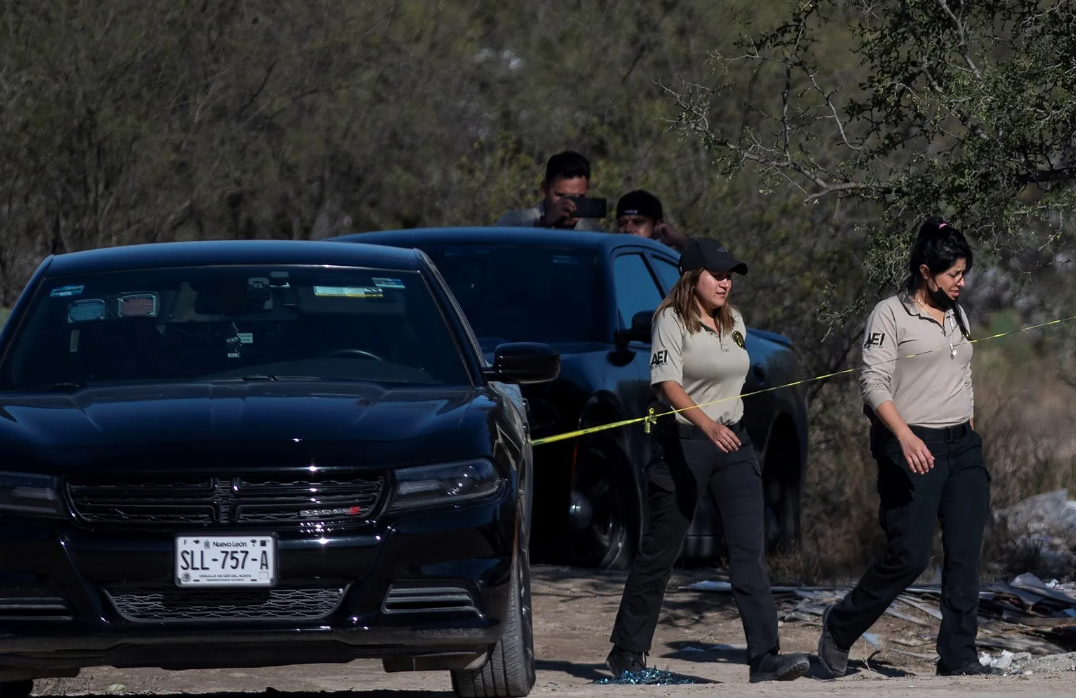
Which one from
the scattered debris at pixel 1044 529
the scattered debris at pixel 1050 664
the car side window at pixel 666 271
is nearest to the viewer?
the scattered debris at pixel 1050 664

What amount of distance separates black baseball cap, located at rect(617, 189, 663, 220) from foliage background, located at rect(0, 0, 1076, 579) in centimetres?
109

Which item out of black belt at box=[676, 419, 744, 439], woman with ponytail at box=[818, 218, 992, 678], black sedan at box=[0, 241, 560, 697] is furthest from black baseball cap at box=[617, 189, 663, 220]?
black sedan at box=[0, 241, 560, 697]

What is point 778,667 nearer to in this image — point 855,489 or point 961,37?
point 961,37

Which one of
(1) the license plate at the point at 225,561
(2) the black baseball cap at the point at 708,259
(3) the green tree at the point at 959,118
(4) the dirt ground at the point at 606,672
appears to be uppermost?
(3) the green tree at the point at 959,118

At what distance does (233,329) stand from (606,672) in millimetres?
2174

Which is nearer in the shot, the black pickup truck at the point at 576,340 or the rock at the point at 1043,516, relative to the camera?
the black pickup truck at the point at 576,340

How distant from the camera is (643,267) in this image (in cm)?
1077

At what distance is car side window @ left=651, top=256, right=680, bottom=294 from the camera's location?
36.0 ft

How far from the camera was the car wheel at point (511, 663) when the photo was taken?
610cm

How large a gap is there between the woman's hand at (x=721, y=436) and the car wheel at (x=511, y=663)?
129cm

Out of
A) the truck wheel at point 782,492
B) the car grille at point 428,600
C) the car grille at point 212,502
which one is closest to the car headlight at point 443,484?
the car grille at point 212,502

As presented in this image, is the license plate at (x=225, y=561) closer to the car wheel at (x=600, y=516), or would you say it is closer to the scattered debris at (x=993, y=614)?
the scattered debris at (x=993, y=614)

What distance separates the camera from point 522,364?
6750 mm

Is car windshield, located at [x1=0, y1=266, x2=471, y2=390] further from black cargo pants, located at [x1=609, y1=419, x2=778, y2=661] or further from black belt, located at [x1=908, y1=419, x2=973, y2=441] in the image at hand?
black belt, located at [x1=908, y1=419, x2=973, y2=441]
